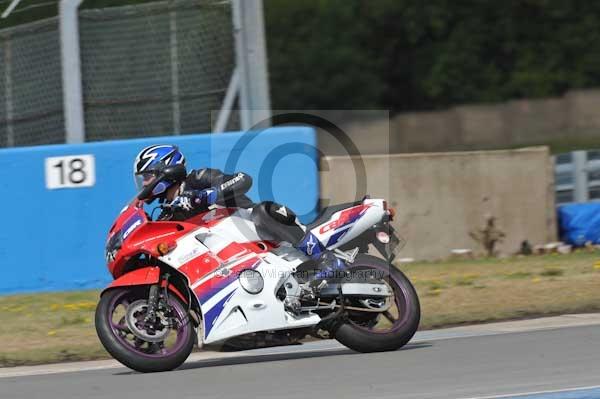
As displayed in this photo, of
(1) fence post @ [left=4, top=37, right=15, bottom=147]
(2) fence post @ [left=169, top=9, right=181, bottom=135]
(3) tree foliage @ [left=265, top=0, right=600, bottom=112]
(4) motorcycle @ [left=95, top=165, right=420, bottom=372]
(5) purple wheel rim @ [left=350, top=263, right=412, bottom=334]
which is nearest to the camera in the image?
(4) motorcycle @ [left=95, top=165, right=420, bottom=372]

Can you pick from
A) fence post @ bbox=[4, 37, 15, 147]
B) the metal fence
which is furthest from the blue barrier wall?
the metal fence

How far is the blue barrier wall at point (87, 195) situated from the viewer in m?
12.0

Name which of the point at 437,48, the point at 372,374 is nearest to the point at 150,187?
the point at 372,374

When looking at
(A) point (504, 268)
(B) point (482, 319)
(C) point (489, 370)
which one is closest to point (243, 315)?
(C) point (489, 370)

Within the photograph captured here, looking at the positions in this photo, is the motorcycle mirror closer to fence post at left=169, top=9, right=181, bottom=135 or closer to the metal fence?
fence post at left=169, top=9, right=181, bottom=135

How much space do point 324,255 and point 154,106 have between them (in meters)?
5.63

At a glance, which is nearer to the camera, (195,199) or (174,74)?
(195,199)

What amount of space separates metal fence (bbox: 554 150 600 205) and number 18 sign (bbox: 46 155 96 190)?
542cm

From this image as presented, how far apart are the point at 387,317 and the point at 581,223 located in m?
6.03

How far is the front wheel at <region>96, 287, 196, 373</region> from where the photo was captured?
25.6 feet

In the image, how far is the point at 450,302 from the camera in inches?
415

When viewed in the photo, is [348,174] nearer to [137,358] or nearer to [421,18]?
[137,358]

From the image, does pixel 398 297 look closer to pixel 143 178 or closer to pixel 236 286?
pixel 236 286

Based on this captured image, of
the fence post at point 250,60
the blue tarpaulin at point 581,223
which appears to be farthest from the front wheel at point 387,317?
the blue tarpaulin at point 581,223
